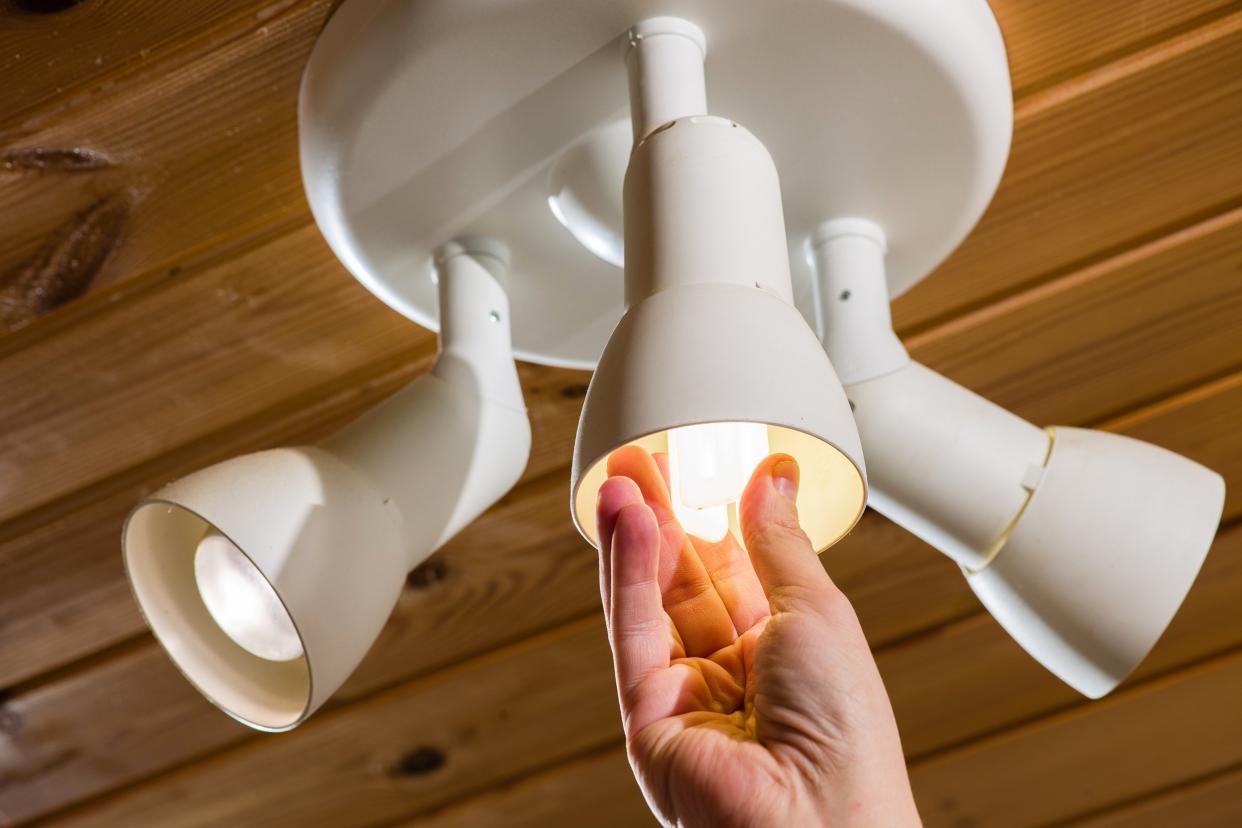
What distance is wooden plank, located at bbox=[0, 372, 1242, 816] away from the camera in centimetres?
86

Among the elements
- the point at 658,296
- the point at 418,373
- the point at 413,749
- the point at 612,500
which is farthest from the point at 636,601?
the point at 413,749

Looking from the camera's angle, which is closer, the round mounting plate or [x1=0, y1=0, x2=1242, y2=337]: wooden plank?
the round mounting plate

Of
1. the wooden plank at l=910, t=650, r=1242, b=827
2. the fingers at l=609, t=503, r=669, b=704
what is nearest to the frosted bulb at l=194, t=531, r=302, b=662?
the fingers at l=609, t=503, r=669, b=704

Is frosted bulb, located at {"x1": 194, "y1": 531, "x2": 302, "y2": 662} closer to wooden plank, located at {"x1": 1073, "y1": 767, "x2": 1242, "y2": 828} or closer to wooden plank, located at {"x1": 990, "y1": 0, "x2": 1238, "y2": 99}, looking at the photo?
wooden plank, located at {"x1": 990, "y1": 0, "x2": 1238, "y2": 99}

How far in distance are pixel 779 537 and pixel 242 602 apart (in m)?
0.25

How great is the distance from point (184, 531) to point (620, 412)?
0.28 m

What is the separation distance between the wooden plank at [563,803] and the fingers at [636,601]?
44 cm

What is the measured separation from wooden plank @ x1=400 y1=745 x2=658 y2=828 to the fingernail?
21.5 inches

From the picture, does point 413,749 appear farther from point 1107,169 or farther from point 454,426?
point 1107,169

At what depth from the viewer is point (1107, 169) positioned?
0.68 metres

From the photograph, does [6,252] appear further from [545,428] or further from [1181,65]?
[1181,65]

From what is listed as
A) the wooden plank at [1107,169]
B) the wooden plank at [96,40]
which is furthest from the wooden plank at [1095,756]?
the wooden plank at [96,40]

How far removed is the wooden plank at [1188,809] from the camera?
38.7 inches

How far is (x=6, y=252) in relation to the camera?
684 mm
